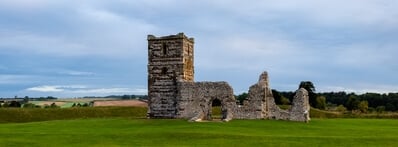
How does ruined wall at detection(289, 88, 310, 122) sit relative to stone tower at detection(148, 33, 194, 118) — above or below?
below

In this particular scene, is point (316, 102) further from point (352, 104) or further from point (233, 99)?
point (233, 99)

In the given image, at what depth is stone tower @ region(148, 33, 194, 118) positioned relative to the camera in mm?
42906

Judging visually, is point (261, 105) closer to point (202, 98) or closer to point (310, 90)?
point (202, 98)

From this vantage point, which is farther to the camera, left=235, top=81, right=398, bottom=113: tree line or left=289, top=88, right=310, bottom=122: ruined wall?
left=235, top=81, right=398, bottom=113: tree line

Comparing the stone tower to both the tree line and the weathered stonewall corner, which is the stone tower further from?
the tree line

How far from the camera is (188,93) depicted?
42031 mm

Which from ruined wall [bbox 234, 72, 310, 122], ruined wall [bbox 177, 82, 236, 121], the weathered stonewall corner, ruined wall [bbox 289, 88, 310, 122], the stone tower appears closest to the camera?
ruined wall [bbox 289, 88, 310, 122]

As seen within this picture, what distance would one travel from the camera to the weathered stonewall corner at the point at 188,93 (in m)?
40.2

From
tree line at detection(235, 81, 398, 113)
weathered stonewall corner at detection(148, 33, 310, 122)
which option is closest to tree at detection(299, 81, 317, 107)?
tree line at detection(235, 81, 398, 113)

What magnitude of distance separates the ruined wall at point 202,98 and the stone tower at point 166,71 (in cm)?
84

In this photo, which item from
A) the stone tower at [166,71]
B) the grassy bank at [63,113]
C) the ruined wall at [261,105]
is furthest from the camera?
the grassy bank at [63,113]

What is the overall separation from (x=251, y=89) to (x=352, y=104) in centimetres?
4507

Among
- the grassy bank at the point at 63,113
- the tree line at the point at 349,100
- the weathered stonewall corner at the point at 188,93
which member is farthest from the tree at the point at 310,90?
the weathered stonewall corner at the point at 188,93

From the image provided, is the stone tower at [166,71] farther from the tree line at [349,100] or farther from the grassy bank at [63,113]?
the tree line at [349,100]
